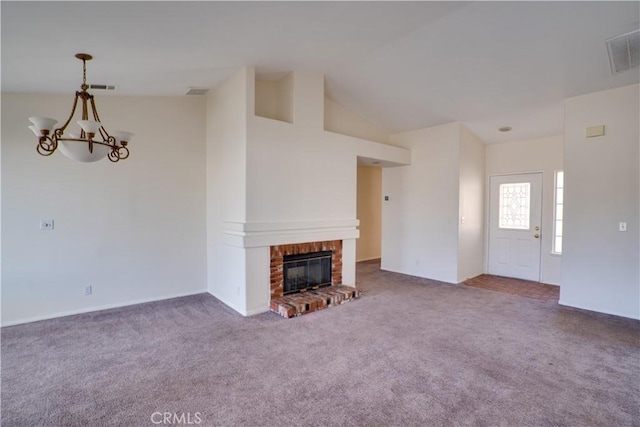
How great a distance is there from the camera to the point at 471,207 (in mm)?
6016

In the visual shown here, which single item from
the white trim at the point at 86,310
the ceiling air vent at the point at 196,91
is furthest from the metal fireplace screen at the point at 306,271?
the ceiling air vent at the point at 196,91

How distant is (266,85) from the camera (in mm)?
4766

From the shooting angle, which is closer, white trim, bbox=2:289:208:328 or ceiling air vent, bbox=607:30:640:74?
ceiling air vent, bbox=607:30:640:74

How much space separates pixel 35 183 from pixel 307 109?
357 centimetres

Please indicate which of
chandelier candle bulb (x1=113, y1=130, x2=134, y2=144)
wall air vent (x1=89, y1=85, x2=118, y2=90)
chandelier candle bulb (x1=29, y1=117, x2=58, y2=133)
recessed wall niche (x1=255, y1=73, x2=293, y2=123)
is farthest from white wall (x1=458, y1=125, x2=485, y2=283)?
chandelier candle bulb (x1=29, y1=117, x2=58, y2=133)

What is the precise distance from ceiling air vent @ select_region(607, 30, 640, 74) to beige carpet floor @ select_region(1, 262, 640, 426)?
2994 millimetres

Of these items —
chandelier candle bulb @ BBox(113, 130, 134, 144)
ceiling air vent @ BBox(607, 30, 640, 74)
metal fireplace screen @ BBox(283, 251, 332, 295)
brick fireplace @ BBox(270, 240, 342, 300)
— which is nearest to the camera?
chandelier candle bulb @ BBox(113, 130, 134, 144)

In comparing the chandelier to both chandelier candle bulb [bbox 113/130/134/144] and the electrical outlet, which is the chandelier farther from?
the electrical outlet

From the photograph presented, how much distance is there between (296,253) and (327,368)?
203 centimetres

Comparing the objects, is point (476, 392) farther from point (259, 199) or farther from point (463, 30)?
point (463, 30)

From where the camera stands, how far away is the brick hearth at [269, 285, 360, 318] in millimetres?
4012

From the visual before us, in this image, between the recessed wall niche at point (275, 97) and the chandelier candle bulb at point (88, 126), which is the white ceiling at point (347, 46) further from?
the chandelier candle bulb at point (88, 126)

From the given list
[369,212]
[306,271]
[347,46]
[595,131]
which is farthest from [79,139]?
[369,212]

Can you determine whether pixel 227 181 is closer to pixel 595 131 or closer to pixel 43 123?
pixel 43 123
